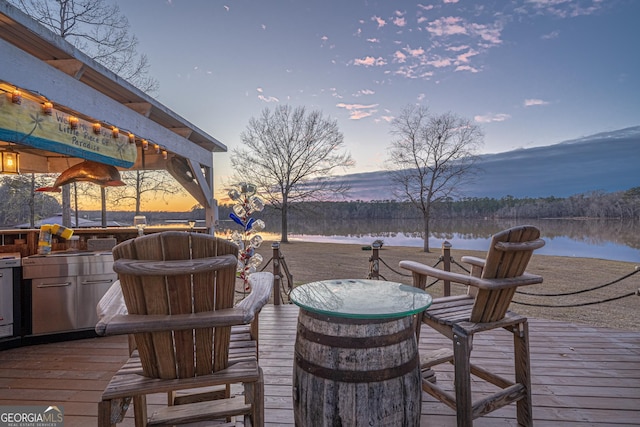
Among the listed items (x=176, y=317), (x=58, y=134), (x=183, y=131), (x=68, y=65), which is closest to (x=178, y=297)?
(x=176, y=317)

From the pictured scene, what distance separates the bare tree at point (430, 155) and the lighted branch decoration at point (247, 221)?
1423 centimetres

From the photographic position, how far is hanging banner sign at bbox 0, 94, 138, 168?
247cm

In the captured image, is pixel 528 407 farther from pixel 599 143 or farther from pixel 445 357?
pixel 599 143

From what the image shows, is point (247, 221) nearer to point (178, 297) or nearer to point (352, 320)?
point (178, 297)

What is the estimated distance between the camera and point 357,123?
13.3 meters

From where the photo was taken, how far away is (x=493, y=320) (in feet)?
6.20

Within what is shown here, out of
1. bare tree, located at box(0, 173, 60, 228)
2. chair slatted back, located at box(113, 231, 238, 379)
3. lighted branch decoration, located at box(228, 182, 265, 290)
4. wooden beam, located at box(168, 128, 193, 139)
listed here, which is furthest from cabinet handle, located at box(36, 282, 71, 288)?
bare tree, located at box(0, 173, 60, 228)

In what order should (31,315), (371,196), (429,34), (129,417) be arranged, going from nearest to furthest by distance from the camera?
1. (129,417)
2. (31,315)
3. (429,34)
4. (371,196)

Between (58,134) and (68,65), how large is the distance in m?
0.65

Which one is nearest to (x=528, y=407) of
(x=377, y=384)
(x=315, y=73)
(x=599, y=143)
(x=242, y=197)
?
(x=377, y=384)

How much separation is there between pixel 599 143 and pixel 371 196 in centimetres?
2705

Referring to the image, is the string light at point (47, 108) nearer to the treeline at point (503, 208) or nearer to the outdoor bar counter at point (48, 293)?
the outdoor bar counter at point (48, 293)

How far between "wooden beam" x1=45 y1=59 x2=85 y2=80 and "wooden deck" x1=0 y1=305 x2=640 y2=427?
274cm

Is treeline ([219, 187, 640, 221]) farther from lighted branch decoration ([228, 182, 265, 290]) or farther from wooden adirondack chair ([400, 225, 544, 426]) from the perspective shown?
wooden adirondack chair ([400, 225, 544, 426])
